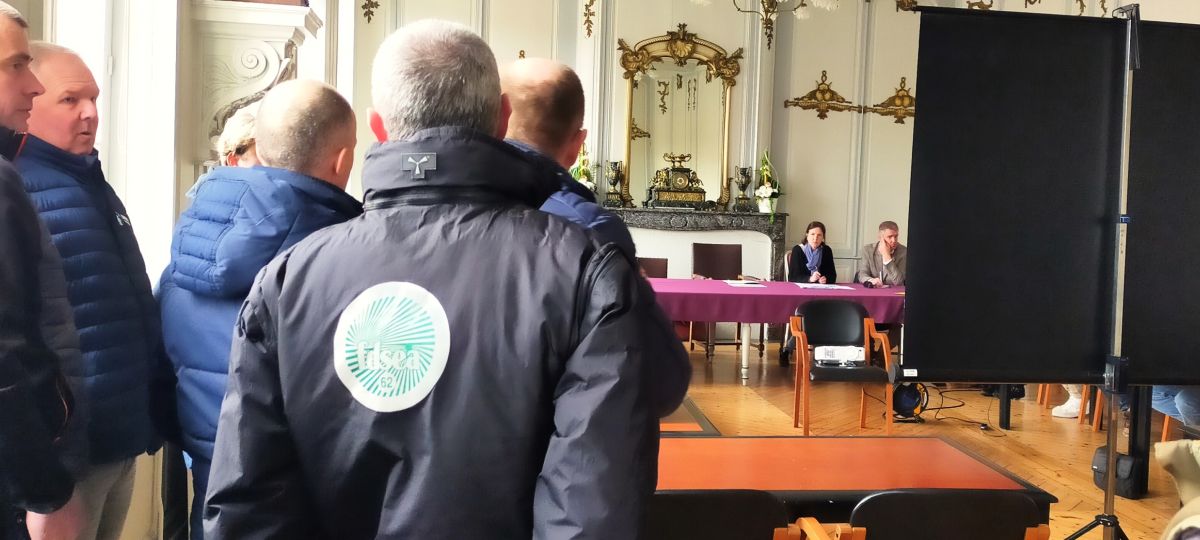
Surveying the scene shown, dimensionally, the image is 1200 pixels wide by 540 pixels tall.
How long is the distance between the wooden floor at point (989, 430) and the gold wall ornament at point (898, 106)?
3785 millimetres

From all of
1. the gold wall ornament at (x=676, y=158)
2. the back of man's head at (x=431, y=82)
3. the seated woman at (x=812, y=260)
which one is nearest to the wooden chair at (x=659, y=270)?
the seated woman at (x=812, y=260)

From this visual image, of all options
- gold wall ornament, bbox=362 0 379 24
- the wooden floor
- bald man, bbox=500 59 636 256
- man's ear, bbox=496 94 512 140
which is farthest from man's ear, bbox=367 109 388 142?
gold wall ornament, bbox=362 0 379 24

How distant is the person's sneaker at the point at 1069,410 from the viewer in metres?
5.76

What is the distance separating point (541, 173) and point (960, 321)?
1639 mm

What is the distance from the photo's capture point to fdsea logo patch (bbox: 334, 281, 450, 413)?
99cm

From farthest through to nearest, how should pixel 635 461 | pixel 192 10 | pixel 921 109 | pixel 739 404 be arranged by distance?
1. pixel 739 404
2. pixel 192 10
3. pixel 921 109
4. pixel 635 461

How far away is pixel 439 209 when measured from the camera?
3.35 ft

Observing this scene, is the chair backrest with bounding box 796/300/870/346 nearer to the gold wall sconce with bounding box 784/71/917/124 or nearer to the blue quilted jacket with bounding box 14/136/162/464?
the blue quilted jacket with bounding box 14/136/162/464

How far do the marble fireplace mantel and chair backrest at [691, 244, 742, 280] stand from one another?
2.23 ft

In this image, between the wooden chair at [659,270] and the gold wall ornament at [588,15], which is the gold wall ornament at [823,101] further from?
the wooden chair at [659,270]

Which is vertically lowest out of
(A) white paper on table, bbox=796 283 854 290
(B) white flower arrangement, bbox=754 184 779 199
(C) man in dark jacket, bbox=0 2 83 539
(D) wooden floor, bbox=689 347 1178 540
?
(D) wooden floor, bbox=689 347 1178 540

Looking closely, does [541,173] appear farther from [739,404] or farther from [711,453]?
[739,404]

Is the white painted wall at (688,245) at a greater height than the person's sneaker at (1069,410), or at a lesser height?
greater

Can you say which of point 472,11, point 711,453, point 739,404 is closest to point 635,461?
point 711,453
